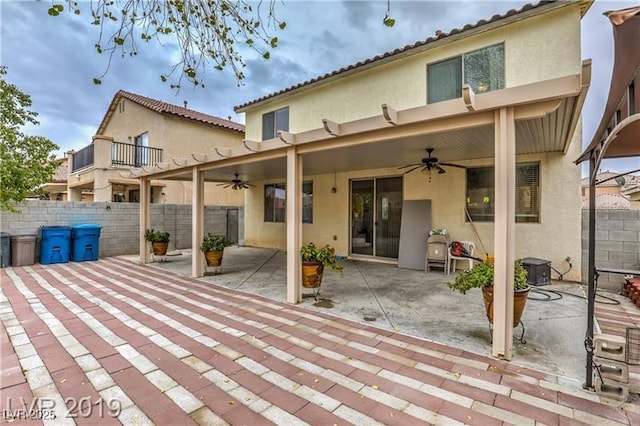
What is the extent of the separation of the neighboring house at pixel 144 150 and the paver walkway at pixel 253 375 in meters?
8.77

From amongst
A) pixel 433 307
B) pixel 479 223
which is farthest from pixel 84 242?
pixel 479 223

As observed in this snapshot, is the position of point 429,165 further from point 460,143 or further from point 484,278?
point 484,278

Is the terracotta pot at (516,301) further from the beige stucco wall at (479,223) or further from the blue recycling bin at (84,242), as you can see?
the blue recycling bin at (84,242)

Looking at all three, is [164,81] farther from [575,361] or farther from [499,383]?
[575,361]

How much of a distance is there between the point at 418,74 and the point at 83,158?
14.3 metres

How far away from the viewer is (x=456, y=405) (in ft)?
7.39

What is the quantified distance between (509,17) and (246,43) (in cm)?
540

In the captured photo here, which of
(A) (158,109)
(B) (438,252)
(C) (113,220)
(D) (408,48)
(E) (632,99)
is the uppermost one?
(A) (158,109)

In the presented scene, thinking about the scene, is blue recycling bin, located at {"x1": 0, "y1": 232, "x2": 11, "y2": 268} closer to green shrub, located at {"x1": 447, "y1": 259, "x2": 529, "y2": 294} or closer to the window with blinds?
green shrub, located at {"x1": 447, "y1": 259, "x2": 529, "y2": 294}

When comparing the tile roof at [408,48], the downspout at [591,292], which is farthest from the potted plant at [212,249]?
the downspout at [591,292]

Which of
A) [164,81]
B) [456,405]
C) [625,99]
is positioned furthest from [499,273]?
[164,81]

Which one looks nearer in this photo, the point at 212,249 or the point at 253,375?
the point at 253,375

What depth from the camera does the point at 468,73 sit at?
6340mm

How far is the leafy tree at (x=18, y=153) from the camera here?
6773mm
